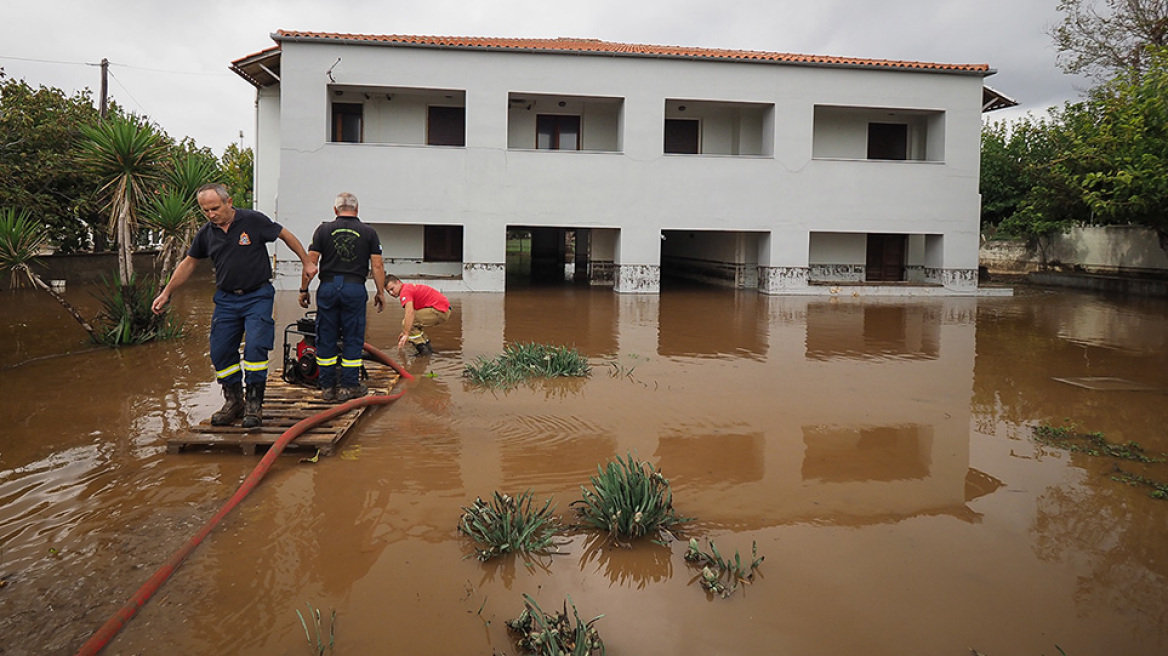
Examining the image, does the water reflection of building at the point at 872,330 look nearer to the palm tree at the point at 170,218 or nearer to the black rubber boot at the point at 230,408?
the black rubber boot at the point at 230,408

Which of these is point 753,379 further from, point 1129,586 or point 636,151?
point 636,151

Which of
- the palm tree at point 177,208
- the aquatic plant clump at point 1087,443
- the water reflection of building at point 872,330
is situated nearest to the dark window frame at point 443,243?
the water reflection of building at point 872,330

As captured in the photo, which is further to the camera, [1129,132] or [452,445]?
[1129,132]

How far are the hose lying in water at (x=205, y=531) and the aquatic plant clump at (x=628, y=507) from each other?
1.95 metres

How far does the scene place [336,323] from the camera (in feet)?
22.3

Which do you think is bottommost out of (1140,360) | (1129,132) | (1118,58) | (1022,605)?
(1022,605)

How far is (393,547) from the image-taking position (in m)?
3.96

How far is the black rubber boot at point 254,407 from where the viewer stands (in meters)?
5.69

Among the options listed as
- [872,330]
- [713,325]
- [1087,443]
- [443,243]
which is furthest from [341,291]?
[443,243]

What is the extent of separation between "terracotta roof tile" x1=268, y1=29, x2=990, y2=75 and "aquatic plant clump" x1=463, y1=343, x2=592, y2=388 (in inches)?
497

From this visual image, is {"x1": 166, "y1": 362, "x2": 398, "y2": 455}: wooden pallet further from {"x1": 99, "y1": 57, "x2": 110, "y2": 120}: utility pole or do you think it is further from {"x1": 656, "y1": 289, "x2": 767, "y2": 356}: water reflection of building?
{"x1": 99, "y1": 57, "x2": 110, "y2": 120}: utility pole

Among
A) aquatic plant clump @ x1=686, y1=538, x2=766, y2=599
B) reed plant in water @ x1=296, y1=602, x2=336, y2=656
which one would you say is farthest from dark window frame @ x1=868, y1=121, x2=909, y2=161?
reed plant in water @ x1=296, y1=602, x2=336, y2=656

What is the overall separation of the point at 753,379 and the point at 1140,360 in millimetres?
5819

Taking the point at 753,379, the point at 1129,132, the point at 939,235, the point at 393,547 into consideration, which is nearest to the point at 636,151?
the point at 939,235
